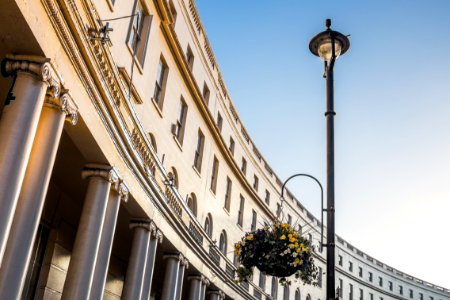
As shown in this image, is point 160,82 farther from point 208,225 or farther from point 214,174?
point 208,225

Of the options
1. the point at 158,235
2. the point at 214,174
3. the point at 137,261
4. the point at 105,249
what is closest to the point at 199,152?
the point at 214,174

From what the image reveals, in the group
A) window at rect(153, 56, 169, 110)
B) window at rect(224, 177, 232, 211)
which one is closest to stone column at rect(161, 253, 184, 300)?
window at rect(153, 56, 169, 110)

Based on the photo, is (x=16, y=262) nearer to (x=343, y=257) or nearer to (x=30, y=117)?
(x=30, y=117)

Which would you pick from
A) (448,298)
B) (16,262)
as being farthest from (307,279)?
(448,298)

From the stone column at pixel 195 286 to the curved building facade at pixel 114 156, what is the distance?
0.06 meters

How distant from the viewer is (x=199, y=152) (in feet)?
90.0

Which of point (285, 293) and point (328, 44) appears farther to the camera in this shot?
point (285, 293)

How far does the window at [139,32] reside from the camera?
17.9 metres

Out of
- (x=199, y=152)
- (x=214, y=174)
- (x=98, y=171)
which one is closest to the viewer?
(x=98, y=171)

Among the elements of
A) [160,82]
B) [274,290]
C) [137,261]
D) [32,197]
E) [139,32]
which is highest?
[139,32]

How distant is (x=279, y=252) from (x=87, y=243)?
5036mm

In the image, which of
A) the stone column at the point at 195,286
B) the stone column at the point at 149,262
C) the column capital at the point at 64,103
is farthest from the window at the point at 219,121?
the column capital at the point at 64,103

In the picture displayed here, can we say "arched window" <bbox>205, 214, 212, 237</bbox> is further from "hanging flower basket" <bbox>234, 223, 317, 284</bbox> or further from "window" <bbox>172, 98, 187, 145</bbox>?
"hanging flower basket" <bbox>234, 223, 317, 284</bbox>

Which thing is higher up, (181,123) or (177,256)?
(181,123)
